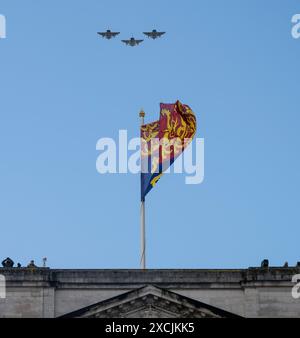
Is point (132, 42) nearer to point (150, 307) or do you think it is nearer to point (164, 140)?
point (164, 140)

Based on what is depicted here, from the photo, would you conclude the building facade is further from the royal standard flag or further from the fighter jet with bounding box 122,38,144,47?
the fighter jet with bounding box 122,38,144,47

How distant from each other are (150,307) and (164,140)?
40.0 ft

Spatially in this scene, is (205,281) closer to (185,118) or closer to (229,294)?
(229,294)

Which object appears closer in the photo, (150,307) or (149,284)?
(150,307)

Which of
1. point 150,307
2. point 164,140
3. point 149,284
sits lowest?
point 150,307

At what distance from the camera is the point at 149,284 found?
307 feet

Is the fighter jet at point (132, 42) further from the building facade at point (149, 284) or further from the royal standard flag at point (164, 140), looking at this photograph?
the building facade at point (149, 284)

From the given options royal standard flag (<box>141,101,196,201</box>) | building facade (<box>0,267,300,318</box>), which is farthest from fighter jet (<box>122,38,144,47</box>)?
building facade (<box>0,267,300,318</box>)

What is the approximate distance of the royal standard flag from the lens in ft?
325

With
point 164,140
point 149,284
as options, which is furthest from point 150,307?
point 164,140

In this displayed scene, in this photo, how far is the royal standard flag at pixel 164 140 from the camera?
325 ft

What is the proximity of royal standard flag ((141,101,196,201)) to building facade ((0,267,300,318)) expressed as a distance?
6.57m
